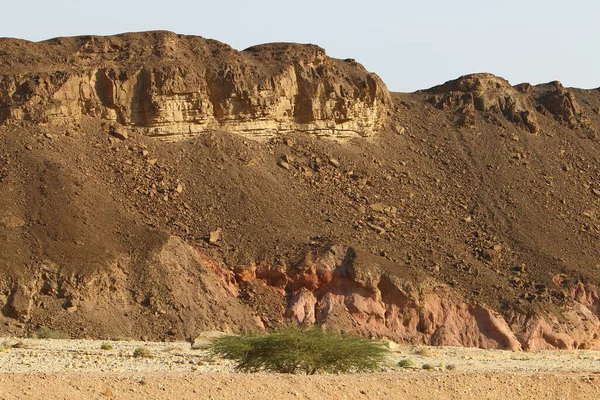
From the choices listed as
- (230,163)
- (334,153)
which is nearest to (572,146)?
(334,153)

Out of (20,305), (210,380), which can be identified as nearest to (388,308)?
(20,305)

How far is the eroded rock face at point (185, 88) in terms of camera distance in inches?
2200

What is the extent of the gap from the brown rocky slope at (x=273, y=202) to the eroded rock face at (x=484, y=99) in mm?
359

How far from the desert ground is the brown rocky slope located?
6321 millimetres

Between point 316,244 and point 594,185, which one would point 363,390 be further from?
point 594,185

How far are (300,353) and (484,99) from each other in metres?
39.4

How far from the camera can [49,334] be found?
44.1 metres

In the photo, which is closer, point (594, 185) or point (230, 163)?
point (230, 163)

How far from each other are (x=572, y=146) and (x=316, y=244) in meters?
20.6

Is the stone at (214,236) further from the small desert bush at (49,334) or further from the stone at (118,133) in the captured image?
the small desert bush at (49,334)

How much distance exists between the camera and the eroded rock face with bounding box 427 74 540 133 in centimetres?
6794

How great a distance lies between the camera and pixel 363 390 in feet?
87.5

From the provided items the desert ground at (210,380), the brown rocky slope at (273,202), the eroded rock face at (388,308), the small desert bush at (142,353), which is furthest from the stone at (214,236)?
the small desert bush at (142,353)

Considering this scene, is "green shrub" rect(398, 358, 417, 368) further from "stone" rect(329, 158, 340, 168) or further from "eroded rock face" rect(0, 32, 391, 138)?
"eroded rock face" rect(0, 32, 391, 138)
